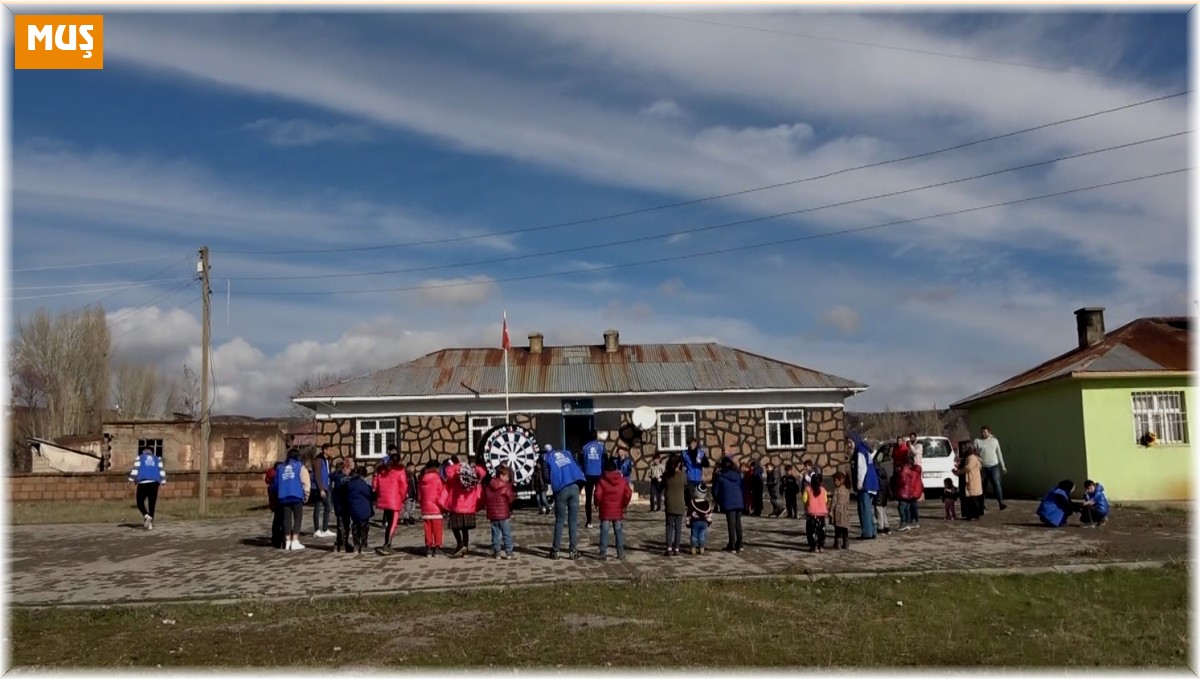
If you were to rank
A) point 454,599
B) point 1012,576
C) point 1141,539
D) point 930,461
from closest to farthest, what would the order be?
point 454,599
point 1012,576
point 1141,539
point 930,461

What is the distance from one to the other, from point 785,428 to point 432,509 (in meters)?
18.2

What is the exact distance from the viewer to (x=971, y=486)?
18188 millimetres

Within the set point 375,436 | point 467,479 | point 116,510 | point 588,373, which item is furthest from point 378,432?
point 467,479

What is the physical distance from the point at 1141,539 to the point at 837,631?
8.86m

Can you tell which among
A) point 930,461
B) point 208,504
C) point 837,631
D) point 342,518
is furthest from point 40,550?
point 930,461

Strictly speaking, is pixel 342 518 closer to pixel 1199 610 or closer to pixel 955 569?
pixel 955 569

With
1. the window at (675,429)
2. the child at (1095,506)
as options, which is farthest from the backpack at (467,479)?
the window at (675,429)

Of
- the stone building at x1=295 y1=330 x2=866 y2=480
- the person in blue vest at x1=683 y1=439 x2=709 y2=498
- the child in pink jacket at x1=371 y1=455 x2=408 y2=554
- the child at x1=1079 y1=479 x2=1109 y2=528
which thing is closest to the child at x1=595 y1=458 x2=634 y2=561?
the child in pink jacket at x1=371 y1=455 x2=408 y2=554

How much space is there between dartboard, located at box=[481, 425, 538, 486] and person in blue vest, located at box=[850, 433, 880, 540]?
9.26 m

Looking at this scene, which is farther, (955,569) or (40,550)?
(40,550)

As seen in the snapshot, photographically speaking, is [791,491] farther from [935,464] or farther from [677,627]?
[677,627]

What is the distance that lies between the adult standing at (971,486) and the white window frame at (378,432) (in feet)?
58.4

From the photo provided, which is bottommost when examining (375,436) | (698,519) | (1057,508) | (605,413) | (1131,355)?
(1057,508)

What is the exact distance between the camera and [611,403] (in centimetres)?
3088
